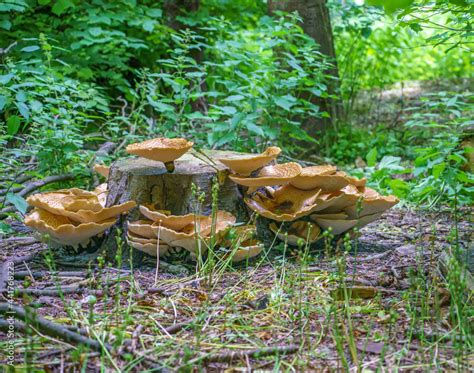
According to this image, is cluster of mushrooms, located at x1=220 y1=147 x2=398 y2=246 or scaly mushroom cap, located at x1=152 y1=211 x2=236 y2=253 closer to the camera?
scaly mushroom cap, located at x1=152 y1=211 x2=236 y2=253

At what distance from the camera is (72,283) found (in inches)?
126

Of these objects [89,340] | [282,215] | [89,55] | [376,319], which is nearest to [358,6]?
[89,55]

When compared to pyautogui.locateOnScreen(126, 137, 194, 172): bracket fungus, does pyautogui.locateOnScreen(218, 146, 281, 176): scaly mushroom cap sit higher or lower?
lower

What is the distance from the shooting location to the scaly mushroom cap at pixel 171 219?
339 cm

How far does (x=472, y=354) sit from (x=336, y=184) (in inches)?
62.1

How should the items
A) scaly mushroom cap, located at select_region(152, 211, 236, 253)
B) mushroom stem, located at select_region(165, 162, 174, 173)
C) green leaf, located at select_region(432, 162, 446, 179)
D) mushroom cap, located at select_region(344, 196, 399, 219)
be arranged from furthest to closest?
1. green leaf, located at select_region(432, 162, 446, 179)
2. mushroom stem, located at select_region(165, 162, 174, 173)
3. mushroom cap, located at select_region(344, 196, 399, 219)
4. scaly mushroom cap, located at select_region(152, 211, 236, 253)

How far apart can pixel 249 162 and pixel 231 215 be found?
380mm

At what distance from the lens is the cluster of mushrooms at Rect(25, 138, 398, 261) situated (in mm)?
3414

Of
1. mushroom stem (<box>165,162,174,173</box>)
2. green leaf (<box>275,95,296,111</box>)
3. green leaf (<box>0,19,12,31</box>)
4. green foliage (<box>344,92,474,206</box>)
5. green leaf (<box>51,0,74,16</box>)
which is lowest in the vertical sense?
green foliage (<box>344,92,474,206</box>)

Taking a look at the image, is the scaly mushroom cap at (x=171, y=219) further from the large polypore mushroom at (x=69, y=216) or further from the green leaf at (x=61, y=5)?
the green leaf at (x=61, y=5)

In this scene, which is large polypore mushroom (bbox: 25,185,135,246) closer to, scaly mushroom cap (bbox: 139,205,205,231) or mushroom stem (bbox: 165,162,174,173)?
scaly mushroom cap (bbox: 139,205,205,231)

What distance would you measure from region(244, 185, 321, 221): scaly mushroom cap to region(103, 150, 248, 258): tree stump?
8.9 inches

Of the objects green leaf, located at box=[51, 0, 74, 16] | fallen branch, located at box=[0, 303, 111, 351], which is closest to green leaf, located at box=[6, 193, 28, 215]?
fallen branch, located at box=[0, 303, 111, 351]

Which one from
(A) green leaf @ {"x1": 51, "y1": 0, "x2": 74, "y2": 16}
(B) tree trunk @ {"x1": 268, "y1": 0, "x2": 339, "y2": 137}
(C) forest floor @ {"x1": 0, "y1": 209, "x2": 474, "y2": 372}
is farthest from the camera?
(B) tree trunk @ {"x1": 268, "y1": 0, "x2": 339, "y2": 137}
